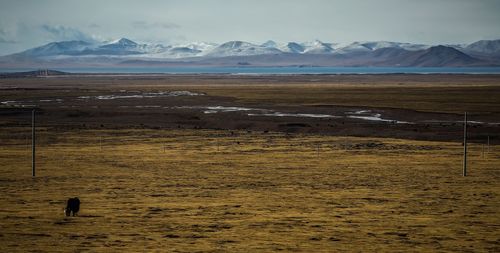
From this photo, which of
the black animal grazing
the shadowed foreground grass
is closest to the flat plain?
the shadowed foreground grass

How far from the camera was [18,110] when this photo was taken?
73.4 metres

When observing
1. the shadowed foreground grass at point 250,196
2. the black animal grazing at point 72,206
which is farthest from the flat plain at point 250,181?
the black animal grazing at point 72,206

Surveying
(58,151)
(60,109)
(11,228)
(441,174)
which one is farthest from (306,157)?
(60,109)

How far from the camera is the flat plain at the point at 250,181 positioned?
66.7 feet

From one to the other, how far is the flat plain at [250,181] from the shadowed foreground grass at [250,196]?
0.09 m

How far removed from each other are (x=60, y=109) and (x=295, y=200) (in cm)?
5522

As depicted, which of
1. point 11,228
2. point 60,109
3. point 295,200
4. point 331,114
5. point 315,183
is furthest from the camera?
point 60,109

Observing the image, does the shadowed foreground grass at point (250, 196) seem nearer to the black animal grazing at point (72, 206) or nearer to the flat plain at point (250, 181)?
the flat plain at point (250, 181)

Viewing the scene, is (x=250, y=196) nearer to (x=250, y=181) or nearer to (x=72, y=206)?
(x=250, y=181)

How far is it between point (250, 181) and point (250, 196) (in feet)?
14.7

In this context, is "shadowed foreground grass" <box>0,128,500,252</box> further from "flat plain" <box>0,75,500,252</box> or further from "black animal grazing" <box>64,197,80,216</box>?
"black animal grazing" <box>64,197,80,216</box>

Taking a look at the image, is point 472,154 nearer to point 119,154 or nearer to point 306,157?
point 306,157

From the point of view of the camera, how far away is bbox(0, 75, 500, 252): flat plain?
800 inches

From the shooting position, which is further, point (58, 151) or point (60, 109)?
point (60, 109)
